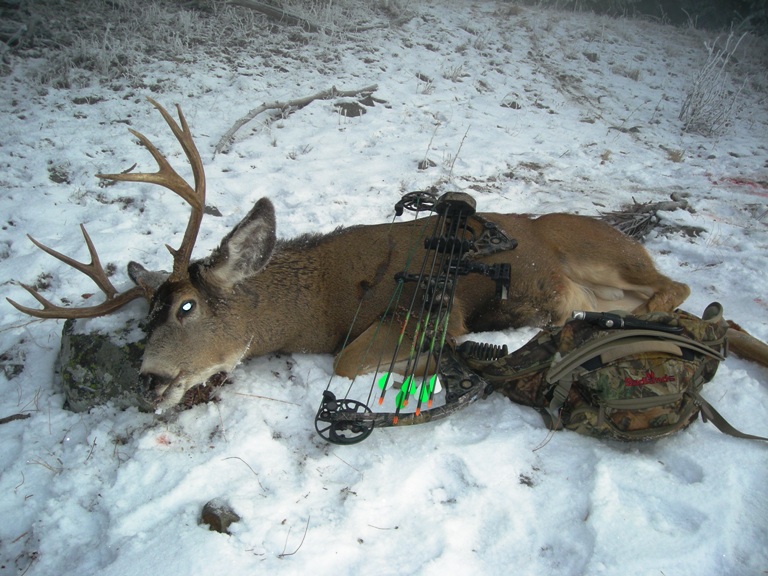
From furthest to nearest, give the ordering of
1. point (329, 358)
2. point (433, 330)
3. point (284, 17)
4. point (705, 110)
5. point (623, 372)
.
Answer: point (284, 17) → point (705, 110) → point (329, 358) → point (433, 330) → point (623, 372)

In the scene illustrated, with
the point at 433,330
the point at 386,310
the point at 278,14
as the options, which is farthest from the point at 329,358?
the point at 278,14

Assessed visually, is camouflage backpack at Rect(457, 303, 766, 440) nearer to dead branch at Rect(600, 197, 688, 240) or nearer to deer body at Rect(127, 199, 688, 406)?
deer body at Rect(127, 199, 688, 406)

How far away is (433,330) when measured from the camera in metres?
3.70

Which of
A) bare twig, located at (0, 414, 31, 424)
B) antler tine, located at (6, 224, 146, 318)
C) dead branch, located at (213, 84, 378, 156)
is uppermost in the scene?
dead branch, located at (213, 84, 378, 156)

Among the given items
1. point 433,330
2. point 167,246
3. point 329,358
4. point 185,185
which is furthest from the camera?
point 329,358

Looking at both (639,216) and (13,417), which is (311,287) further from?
(639,216)

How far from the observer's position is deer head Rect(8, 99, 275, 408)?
3342 mm

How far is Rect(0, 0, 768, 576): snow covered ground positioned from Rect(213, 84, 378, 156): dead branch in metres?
0.15

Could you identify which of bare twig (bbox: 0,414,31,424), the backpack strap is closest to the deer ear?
bare twig (bbox: 0,414,31,424)

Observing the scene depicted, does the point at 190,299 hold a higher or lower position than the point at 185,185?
lower

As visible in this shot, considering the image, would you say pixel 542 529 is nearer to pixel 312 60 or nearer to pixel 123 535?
pixel 123 535

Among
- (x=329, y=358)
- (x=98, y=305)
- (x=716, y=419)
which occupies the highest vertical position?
(x=716, y=419)

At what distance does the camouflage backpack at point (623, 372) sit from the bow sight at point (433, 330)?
0.37 meters

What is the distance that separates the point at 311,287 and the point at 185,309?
3.21ft
